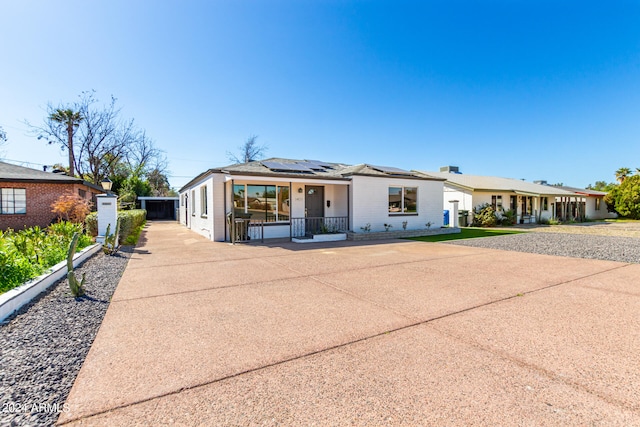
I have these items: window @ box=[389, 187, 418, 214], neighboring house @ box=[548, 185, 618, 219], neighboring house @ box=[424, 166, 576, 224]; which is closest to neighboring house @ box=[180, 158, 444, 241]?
window @ box=[389, 187, 418, 214]

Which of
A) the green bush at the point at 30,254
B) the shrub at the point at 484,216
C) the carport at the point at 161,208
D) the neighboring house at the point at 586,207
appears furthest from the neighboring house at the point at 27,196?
the neighboring house at the point at 586,207

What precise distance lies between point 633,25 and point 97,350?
20365 mm

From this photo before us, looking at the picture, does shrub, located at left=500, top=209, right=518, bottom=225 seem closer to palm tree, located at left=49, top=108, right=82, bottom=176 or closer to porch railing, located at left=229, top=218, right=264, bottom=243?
porch railing, located at left=229, top=218, right=264, bottom=243

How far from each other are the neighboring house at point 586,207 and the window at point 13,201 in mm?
39499

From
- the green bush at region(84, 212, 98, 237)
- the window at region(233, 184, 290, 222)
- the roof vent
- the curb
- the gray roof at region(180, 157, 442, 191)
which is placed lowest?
the curb

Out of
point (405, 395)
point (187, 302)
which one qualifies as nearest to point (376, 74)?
point (187, 302)

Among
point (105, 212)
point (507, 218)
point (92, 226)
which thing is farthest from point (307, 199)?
point (507, 218)

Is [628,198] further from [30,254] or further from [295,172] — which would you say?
[30,254]

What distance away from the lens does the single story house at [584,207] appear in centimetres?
2753

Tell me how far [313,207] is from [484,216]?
13111 mm

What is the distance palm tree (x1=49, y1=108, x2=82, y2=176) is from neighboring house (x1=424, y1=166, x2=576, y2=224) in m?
32.9

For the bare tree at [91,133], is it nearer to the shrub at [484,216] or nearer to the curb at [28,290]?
the curb at [28,290]

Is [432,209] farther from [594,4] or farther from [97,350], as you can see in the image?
[97,350]

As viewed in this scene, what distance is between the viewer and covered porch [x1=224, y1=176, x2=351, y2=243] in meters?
11.2
